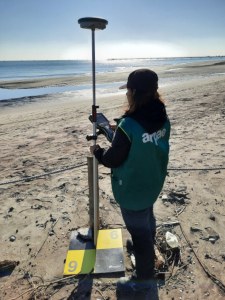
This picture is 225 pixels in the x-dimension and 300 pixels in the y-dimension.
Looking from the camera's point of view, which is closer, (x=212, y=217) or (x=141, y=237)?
(x=141, y=237)

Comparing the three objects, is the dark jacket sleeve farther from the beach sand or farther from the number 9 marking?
the number 9 marking

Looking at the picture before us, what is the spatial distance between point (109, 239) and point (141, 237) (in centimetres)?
119

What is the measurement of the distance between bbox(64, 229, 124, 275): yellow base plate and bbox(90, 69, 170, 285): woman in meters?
0.59

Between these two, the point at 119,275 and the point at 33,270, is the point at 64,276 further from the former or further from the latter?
the point at 119,275

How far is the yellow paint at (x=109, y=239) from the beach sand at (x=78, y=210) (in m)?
0.13

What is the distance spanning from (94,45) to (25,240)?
2.91 metres

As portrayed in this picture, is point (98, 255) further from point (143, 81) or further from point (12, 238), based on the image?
point (143, 81)

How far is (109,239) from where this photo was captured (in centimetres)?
404

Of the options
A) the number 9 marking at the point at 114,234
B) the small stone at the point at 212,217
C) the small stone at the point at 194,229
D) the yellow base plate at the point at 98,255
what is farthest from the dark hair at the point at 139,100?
the small stone at the point at 212,217

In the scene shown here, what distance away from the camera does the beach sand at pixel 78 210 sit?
3319 mm

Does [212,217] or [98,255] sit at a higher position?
[212,217]

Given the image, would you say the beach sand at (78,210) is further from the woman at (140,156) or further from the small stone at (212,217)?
the woman at (140,156)

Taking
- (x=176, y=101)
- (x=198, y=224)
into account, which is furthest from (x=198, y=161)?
(x=176, y=101)

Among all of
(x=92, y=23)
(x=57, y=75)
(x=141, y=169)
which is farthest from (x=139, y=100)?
(x=57, y=75)
